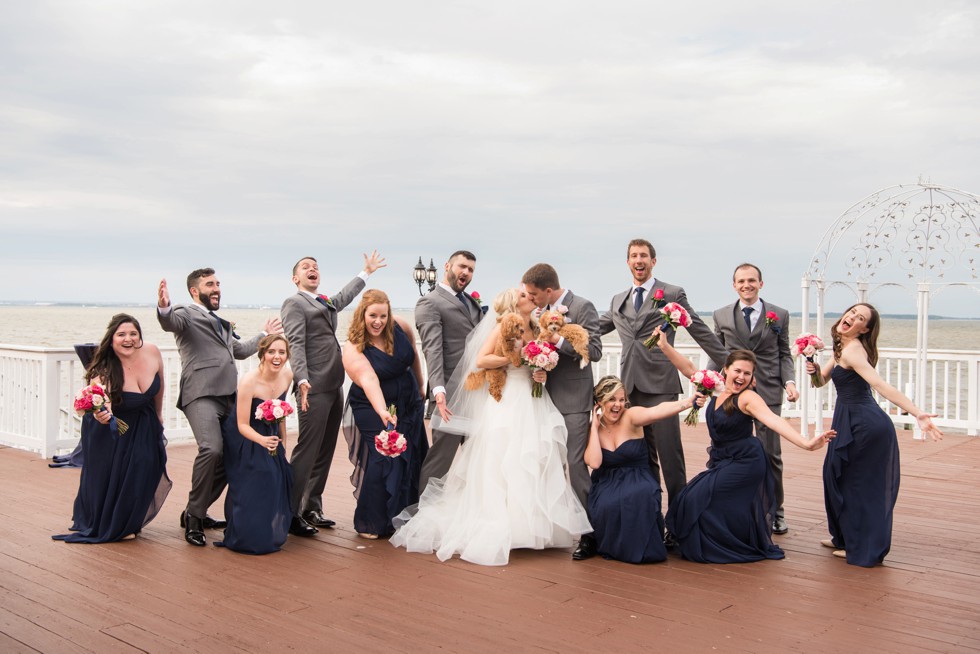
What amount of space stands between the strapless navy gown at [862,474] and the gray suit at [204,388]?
129 inches

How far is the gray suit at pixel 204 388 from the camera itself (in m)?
4.61

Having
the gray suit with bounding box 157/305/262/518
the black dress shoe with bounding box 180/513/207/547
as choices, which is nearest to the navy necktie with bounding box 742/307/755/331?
the gray suit with bounding box 157/305/262/518

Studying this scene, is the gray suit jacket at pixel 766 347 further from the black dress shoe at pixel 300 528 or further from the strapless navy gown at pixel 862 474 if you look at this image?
the black dress shoe at pixel 300 528

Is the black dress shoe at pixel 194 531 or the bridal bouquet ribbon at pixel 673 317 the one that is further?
the black dress shoe at pixel 194 531

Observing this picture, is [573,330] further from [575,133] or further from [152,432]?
[575,133]

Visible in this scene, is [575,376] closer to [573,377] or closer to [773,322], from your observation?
[573,377]

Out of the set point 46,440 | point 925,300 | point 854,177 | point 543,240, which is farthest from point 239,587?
point 854,177

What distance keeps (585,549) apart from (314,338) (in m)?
2.01

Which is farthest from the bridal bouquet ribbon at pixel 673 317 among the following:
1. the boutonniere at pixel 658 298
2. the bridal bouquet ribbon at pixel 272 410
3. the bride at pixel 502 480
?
the bridal bouquet ribbon at pixel 272 410

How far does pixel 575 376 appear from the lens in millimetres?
4570

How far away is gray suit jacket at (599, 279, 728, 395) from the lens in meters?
4.70

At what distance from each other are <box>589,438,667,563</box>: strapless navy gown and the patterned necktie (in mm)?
774

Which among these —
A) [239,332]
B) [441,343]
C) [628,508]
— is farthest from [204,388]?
[239,332]

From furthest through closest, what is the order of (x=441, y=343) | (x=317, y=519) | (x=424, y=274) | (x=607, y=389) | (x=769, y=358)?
(x=424, y=274), (x=317, y=519), (x=769, y=358), (x=441, y=343), (x=607, y=389)
